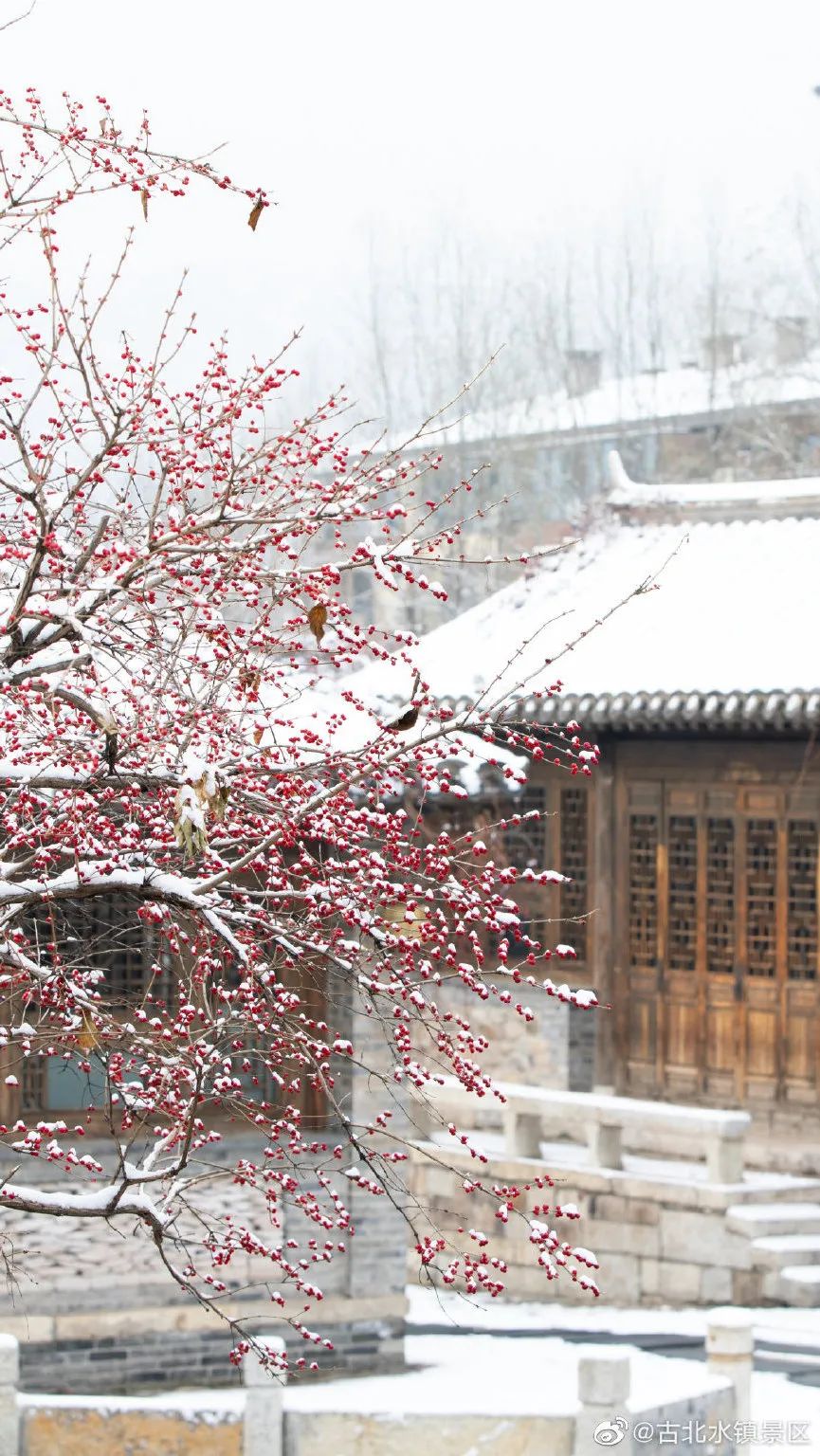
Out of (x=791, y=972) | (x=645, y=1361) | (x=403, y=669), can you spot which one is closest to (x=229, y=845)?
(x=645, y=1361)

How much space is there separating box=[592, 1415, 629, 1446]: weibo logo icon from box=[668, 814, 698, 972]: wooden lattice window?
21.1 ft

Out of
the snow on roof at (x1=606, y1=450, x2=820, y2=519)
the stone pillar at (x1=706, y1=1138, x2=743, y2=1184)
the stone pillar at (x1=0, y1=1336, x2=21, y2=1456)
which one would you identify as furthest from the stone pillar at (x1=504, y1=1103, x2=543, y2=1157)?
the stone pillar at (x1=0, y1=1336, x2=21, y2=1456)

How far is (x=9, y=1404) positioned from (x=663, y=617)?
30.0 feet

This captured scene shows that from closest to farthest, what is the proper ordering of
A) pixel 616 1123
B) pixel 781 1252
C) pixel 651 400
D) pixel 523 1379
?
pixel 523 1379, pixel 781 1252, pixel 616 1123, pixel 651 400

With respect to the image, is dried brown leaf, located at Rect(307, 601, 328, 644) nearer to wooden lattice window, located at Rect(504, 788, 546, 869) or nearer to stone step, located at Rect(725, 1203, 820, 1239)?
stone step, located at Rect(725, 1203, 820, 1239)

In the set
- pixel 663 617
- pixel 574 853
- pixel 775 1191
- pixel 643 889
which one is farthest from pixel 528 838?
pixel 775 1191

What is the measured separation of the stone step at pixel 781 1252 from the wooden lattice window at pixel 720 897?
7.43ft

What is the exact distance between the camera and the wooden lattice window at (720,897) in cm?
1543

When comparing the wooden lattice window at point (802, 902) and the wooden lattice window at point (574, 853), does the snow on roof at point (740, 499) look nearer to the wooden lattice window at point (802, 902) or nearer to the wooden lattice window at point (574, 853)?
the wooden lattice window at point (574, 853)

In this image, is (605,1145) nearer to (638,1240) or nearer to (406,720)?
(638,1240)

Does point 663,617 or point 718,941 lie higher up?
point 663,617

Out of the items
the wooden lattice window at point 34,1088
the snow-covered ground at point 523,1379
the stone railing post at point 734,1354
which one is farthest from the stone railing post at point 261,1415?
the wooden lattice window at point 34,1088

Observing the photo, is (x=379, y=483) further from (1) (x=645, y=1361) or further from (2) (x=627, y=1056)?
(2) (x=627, y=1056)

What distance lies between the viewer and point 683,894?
1567cm
